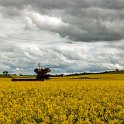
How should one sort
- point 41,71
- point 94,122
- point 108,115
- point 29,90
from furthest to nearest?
1. point 41,71
2. point 29,90
3. point 108,115
4. point 94,122

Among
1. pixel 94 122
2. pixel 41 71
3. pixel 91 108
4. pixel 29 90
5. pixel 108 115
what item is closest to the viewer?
pixel 94 122

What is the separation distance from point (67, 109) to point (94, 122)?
3377mm

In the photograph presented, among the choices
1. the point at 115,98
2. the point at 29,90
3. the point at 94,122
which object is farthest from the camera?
the point at 29,90

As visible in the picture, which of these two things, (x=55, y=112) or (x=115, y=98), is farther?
(x=115, y=98)

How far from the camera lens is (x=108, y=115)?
13.5m

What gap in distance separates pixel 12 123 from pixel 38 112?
6.21 feet

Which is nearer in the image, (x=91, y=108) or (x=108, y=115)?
(x=108, y=115)

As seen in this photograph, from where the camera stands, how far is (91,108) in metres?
14.8

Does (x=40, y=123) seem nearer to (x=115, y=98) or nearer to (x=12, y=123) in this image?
(x=12, y=123)

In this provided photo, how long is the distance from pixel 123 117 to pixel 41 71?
5789cm

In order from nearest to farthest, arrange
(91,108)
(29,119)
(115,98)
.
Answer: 1. (29,119)
2. (91,108)
3. (115,98)

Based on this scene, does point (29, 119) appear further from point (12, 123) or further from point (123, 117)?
point (123, 117)

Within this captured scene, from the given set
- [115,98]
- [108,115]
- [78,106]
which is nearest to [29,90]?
[115,98]

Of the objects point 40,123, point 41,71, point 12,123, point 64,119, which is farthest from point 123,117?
point 41,71
